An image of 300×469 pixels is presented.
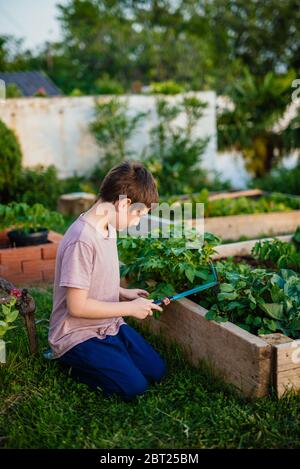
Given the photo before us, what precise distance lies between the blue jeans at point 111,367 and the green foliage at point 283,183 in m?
5.80

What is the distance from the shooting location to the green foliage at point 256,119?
10.8 meters

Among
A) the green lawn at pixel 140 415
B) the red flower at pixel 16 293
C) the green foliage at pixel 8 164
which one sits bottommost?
the green lawn at pixel 140 415

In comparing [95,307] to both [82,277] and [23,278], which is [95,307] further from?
[23,278]

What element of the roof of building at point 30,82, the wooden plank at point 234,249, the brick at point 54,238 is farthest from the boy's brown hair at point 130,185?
the roof of building at point 30,82

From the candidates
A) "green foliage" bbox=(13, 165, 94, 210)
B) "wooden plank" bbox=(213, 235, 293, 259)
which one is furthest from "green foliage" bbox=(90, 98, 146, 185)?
"wooden plank" bbox=(213, 235, 293, 259)

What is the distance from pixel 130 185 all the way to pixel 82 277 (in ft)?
1.62

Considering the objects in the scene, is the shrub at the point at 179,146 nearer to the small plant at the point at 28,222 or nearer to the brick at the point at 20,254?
the small plant at the point at 28,222

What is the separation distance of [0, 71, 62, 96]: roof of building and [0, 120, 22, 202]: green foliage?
23.2 ft

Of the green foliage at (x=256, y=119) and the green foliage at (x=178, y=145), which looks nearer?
the green foliage at (x=178, y=145)

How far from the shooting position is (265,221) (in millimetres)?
6523

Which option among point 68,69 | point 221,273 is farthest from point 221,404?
point 68,69

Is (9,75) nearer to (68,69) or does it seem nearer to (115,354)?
(68,69)

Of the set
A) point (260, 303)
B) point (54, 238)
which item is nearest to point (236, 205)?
point (54, 238)

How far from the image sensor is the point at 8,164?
7195mm
